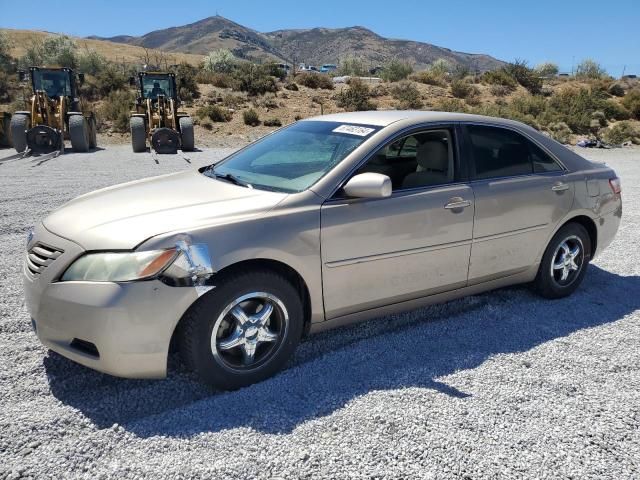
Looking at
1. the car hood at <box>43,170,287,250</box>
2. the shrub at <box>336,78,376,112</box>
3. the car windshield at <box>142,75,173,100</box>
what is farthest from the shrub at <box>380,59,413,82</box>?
the car hood at <box>43,170,287,250</box>

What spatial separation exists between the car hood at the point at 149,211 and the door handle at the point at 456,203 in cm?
126

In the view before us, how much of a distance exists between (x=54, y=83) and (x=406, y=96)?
61.4ft

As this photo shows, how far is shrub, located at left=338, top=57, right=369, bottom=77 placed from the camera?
4512 centimetres

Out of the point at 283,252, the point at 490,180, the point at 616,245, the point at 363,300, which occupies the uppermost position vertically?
the point at 490,180

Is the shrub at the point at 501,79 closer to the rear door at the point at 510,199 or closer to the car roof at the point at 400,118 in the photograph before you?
the rear door at the point at 510,199

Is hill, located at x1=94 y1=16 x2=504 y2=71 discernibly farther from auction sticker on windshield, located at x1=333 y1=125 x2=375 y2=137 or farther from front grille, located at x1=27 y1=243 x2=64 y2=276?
front grille, located at x1=27 y1=243 x2=64 y2=276

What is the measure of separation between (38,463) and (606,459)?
2.68 metres

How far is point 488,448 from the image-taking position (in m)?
2.72

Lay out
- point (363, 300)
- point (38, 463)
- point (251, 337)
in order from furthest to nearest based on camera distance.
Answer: point (363, 300) → point (251, 337) → point (38, 463)

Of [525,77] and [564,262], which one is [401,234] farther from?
[525,77]

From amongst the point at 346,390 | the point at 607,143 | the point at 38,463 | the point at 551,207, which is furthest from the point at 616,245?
the point at 607,143

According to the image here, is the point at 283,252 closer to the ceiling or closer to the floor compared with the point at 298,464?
closer to the ceiling

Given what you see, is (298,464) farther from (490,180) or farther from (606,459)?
(490,180)

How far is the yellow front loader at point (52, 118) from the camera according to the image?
1523cm
